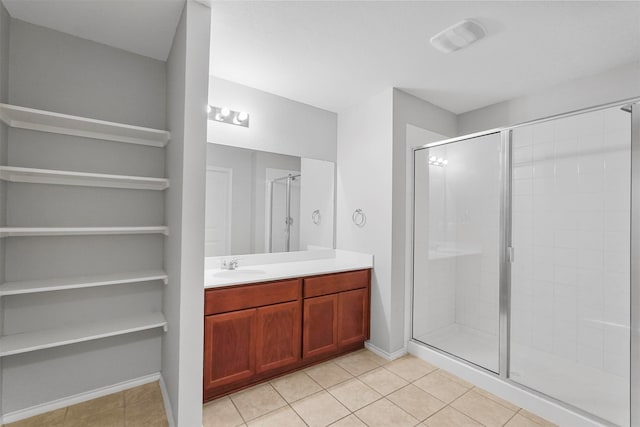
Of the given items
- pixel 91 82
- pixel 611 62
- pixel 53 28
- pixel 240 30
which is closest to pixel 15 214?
pixel 91 82

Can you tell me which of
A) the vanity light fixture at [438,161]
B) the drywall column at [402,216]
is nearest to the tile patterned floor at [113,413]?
the drywall column at [402,216]

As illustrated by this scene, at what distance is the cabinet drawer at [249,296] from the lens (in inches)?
78.5

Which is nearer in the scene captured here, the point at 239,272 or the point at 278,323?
the point at 278,323

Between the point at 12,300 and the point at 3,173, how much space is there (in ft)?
2.54

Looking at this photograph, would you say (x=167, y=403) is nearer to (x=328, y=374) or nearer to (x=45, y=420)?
(x=45, y=420)

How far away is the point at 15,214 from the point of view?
5.99 ft

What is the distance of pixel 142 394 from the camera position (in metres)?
2.10

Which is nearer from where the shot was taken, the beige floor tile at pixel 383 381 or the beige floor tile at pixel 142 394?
the beige floor tile at pixel 142 394

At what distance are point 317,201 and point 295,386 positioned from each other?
176cm

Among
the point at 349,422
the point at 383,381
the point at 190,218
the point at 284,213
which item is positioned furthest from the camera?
the point at 284,213

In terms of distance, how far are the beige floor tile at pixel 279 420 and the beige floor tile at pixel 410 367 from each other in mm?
978

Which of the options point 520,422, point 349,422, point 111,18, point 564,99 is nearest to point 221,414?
point 349,422

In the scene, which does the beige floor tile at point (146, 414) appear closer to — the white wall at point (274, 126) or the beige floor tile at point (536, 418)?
the white wall at point (274, 126)

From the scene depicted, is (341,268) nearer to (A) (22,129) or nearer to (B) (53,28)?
(A) (22,129)
